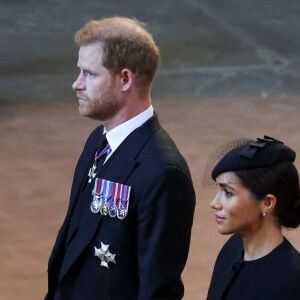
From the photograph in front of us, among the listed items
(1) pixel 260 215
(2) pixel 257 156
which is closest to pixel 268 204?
(1) pixel 260 215

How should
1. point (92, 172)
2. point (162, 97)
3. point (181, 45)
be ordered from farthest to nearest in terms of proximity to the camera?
point (181, 45)
point (162, 97)
point (92, 172)

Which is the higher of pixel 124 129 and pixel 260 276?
pixel 124 129

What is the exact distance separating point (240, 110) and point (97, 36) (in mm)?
4732

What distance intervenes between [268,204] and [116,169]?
1.89ft

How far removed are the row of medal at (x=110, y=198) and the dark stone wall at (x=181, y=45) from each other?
16.7 ft

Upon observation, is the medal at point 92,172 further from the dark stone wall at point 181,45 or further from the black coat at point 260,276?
the dark stone wall at point 181,45

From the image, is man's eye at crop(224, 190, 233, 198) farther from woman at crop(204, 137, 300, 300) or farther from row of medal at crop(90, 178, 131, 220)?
row of medal at crop(90, 178, 131, 220)

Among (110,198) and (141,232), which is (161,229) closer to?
(141,232)

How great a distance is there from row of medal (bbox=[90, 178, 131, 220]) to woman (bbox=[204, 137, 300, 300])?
0.34 m

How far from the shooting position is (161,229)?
2.60 meters

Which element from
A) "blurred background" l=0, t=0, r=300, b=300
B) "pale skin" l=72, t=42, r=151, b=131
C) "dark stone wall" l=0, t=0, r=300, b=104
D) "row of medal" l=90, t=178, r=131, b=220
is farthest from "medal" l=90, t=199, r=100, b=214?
"dark stone wall" l=0, t=0, r=300, b=104

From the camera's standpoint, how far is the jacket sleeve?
8.54ft

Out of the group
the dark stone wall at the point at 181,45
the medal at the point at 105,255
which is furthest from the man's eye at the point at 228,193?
the dark stone wall at the point at 181,45

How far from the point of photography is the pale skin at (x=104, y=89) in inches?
107
